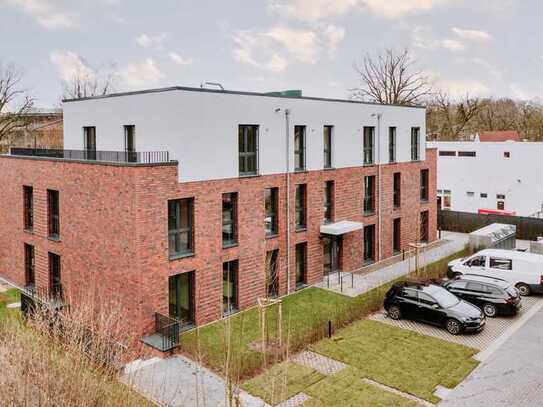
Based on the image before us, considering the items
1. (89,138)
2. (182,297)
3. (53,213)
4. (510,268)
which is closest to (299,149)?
(182,297)

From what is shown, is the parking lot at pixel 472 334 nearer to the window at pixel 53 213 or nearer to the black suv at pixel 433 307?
the black suv at pixel 433 307

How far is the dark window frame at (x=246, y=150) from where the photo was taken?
1730cm

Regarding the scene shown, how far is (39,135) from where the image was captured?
41156 mm

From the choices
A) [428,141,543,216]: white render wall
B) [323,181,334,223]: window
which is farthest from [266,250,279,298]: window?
[428,141,543,216]: white render wall

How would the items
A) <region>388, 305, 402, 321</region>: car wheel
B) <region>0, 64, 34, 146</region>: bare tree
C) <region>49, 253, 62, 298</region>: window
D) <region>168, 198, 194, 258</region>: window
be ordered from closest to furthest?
<region>168, 198, 194, 258</region>: window < <region>388, 305, 402, 321</region>: car wheel < <region>49, 253, 62, 298</region>: window < <region>0, 64, 34, 146</region>: bare tree

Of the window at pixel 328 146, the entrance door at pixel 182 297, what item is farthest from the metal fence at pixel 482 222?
the entrance door at pixel 182 297

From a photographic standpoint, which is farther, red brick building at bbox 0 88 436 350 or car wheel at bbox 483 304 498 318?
car wheel at bbox 483 304 498 318

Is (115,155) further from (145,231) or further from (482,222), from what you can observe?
(482,222)

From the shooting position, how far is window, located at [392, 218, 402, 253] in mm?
24891

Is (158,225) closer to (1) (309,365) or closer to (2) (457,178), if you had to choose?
Answer: (1) (309,365)

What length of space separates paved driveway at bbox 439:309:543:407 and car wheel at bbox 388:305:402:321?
312 cm

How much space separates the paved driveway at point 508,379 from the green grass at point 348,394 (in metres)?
1.19

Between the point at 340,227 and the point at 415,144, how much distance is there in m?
8.34

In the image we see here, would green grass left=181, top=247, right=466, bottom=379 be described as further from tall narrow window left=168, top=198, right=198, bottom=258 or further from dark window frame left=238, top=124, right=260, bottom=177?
dark window frame left=238, top=124, right=260, bottom=177
